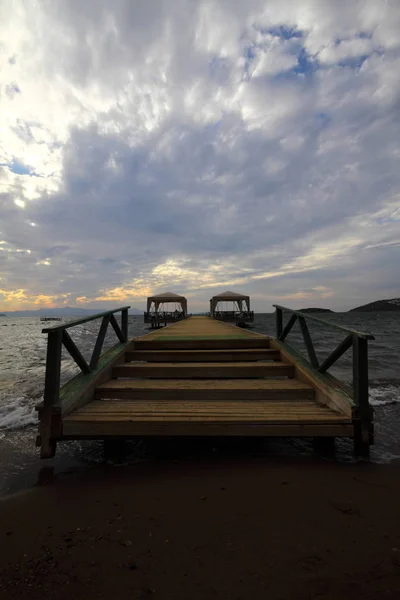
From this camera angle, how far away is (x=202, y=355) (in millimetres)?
5324

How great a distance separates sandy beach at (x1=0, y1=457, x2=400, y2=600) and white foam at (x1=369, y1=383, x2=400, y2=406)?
11.7ft

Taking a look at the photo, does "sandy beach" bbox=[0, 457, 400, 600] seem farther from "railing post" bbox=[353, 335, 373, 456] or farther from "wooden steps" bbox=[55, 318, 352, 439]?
"wooden steps" bbox=[55, 318, 352, 439]

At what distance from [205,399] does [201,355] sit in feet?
5.01

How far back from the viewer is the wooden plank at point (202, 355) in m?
5.24

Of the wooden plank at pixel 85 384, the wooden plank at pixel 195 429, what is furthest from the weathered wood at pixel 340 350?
the wooden plank at pixel 85 384

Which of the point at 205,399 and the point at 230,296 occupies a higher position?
the point at 230,296

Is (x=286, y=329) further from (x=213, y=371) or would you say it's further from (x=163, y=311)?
(x=163, y=311)

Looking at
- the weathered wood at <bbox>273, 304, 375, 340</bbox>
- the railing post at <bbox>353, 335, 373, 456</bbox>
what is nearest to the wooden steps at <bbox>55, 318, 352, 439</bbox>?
the railing post at <bbox>353, 335, 373, 456</bbox>

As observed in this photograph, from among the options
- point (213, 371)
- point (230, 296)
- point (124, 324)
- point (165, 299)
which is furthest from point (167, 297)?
point (213, 371)

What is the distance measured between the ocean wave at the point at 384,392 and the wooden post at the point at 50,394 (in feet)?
18.2

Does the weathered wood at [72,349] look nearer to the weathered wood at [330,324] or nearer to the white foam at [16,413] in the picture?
the white foam at [16,413]

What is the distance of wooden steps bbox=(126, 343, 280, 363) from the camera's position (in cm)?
524

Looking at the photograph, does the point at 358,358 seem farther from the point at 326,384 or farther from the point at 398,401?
the point at 398,401

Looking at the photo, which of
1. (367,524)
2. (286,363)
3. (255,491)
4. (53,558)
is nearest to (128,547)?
(53,558)
